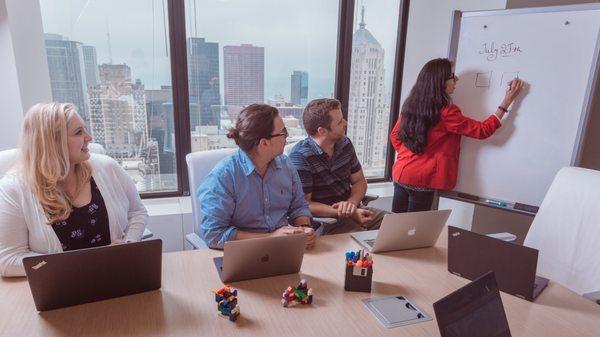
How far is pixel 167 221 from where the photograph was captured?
2559 millimetres

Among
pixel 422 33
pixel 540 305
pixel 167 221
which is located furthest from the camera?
pixel 422 33

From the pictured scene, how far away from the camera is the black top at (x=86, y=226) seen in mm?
1430

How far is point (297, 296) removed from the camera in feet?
3.72

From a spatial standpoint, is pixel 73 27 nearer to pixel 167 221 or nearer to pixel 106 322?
pixel 167 221

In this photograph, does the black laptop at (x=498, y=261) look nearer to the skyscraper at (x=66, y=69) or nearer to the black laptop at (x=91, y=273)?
the black laptop at (x=91, y=273)

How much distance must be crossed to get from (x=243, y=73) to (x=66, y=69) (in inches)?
44.5

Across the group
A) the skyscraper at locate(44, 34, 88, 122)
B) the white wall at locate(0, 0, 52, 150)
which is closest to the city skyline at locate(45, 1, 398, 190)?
the skyscraper at locate(44, 34, 88, 122)

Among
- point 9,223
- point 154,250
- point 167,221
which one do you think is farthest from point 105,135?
point 154,250

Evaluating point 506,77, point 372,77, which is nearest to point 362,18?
point 372,77

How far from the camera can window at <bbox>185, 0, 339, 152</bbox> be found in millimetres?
2682

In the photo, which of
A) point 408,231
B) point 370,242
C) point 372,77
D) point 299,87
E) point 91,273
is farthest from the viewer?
point 372,77

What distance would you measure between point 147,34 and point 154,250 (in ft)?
6.30

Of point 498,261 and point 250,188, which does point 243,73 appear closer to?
point 250,188

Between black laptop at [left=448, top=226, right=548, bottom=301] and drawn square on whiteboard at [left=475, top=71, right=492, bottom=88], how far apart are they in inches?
52.3
